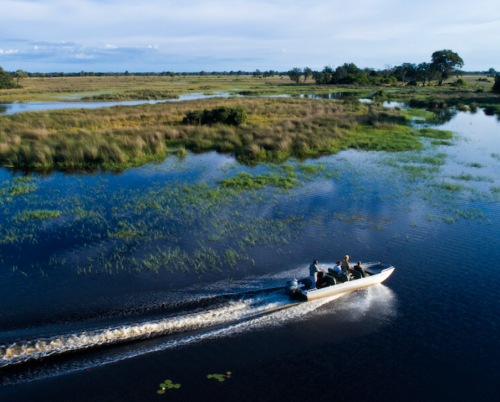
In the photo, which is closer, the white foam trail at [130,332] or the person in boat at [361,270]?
the white foam trail at [130,332]

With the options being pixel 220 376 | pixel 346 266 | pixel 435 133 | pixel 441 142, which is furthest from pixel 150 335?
pixel 435 133

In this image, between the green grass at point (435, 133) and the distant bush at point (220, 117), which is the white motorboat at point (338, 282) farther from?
the distant bush at point (220, 117)

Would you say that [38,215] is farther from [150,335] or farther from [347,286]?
[347,286]

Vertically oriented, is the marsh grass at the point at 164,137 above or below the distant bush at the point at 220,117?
below

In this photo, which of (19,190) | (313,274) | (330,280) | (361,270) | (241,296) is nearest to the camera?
(241,296)

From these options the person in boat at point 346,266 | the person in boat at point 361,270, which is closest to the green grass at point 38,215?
the person in boat at point 346,266

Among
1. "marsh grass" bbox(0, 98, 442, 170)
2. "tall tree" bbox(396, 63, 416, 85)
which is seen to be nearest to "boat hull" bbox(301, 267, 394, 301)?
"marsh grass" bbox(0, 98, 442, 170)

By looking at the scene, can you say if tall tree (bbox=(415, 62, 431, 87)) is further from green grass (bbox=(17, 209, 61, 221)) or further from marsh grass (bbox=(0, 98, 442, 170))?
green grass (bbox=(17, 209, 61, 221))
